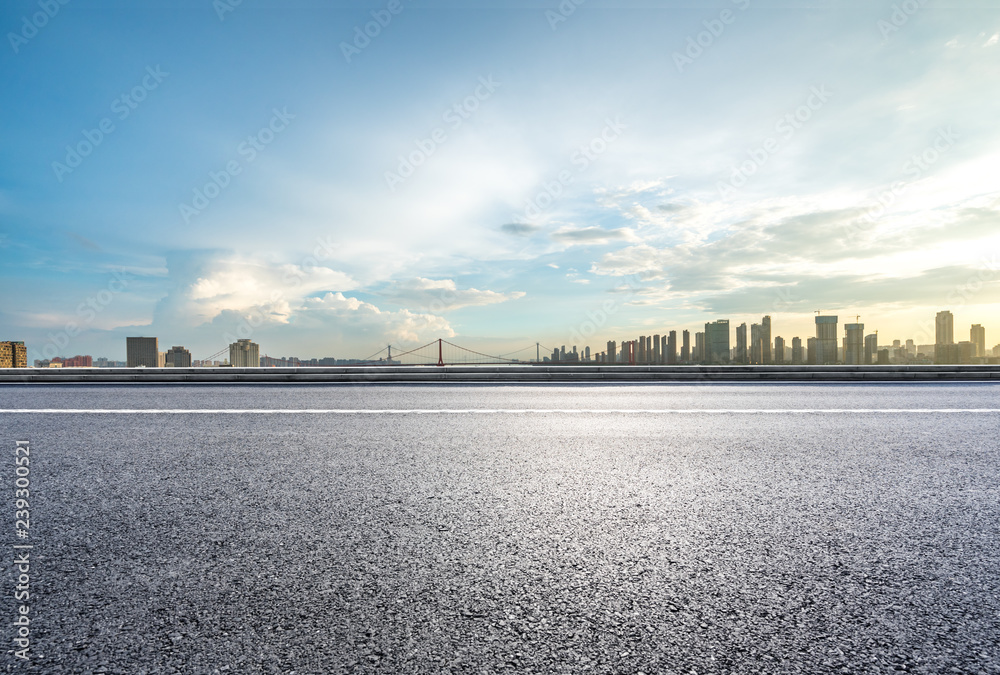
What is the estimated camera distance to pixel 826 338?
3638 centimetres

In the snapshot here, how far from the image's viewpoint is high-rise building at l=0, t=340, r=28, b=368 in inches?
1022

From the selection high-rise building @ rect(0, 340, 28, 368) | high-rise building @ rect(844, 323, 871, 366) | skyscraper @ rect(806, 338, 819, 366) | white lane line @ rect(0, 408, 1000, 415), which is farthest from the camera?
skyscraper @ rect(806, 338, 819, 366)

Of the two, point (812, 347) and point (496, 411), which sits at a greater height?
point (812, 347)

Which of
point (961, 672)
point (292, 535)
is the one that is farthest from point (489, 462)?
point (961, 672)

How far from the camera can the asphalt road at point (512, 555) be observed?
1519 millimetres

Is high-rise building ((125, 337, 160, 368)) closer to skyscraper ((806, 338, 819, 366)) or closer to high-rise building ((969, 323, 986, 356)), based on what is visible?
skyscraper ((806, 338, 819, 366))

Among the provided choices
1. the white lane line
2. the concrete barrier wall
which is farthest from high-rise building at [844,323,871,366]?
the white lane line

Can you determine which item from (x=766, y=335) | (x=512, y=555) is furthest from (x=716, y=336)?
(x=512, y=555)

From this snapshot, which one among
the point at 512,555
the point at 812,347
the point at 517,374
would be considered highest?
the point at 812,347

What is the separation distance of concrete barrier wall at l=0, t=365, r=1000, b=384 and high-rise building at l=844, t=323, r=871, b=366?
20777 mm

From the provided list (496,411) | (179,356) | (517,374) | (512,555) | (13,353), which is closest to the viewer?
(512,555)

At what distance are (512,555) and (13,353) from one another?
37.4m

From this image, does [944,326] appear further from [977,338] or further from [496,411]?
[496,411]

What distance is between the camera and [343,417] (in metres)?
6.14
